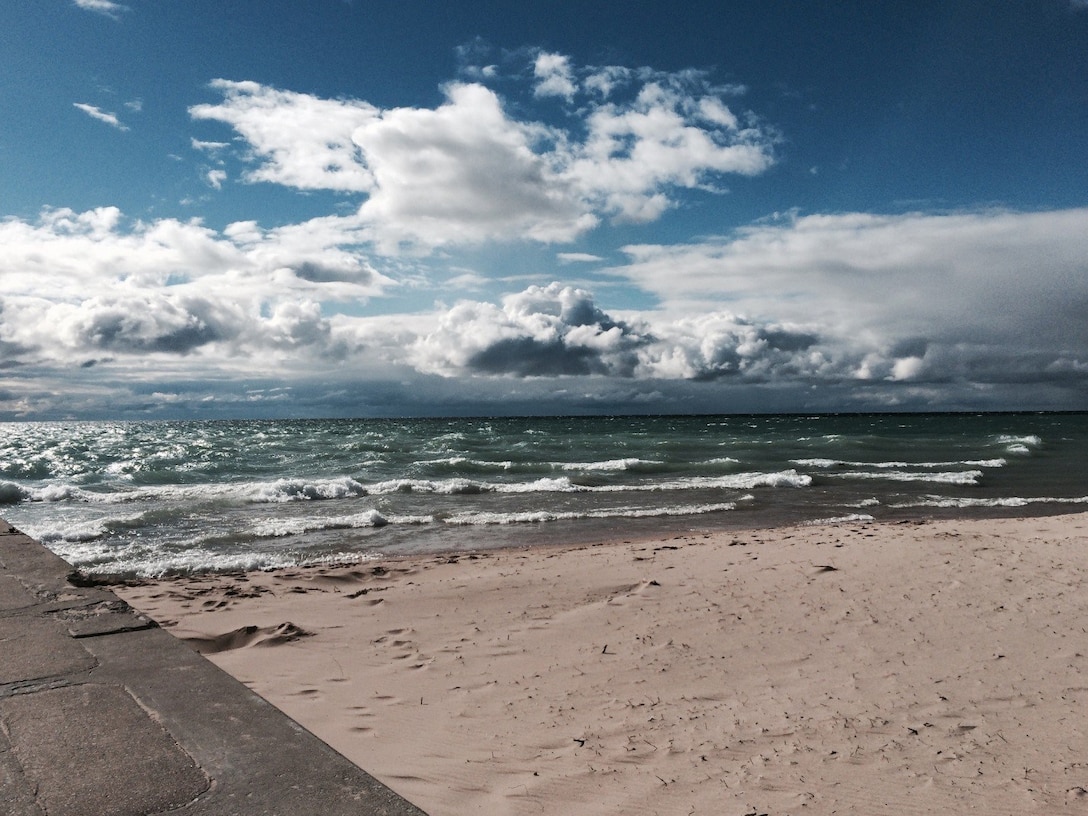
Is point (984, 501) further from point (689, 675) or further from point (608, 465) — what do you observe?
point (689, 675)

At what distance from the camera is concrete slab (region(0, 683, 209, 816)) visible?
185cm

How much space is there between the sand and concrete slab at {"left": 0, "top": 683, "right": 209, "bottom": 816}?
62.9 inches

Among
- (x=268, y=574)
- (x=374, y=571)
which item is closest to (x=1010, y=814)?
(x=374, y=571)

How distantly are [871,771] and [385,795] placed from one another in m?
3.06

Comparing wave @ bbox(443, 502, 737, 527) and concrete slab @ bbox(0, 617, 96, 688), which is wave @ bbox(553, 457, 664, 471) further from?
concrete slab @ bbox(0, 617, 96, 688)

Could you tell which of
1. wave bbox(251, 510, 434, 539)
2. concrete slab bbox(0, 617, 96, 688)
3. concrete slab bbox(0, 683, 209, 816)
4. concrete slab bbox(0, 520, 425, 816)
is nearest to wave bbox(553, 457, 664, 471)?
wave bbox(251, 510, 434, 539)

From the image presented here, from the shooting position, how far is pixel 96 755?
2.07 metres

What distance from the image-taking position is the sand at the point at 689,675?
3.58 meters

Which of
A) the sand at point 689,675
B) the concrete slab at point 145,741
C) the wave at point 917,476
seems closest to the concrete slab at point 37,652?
the concrete slab at point 145,741

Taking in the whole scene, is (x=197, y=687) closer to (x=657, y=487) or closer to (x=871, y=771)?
(x=871, y=771)

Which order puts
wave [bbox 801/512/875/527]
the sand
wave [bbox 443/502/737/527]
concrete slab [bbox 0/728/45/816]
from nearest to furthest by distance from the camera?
concrete slab [bbox 0/728/45/816]
the sand
wave [bbox 801/512/875/527]
wave [bbox 443/502/737/527]

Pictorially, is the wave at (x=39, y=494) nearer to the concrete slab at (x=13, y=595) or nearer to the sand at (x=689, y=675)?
the sand at (x=689, y=675)

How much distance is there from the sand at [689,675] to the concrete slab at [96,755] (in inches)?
62.9

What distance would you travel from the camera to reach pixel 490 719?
4.41 meters
